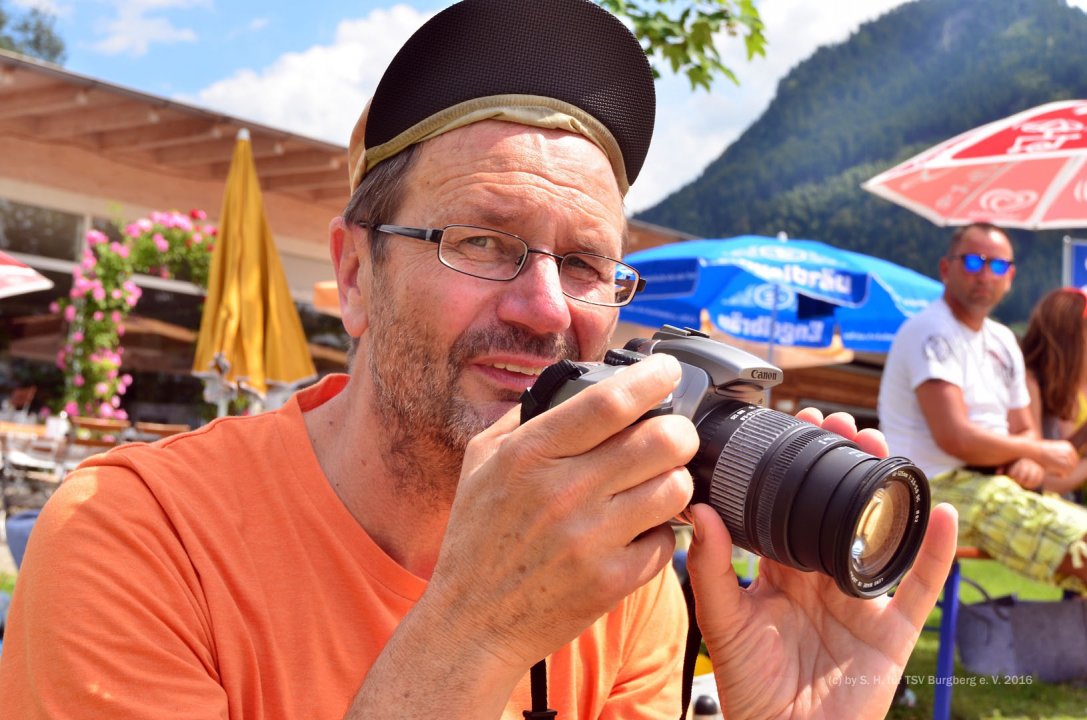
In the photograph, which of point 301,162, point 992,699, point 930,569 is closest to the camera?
point 930,569

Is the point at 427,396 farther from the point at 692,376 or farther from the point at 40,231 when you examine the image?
the point at 40,231

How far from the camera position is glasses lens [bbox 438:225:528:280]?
153 centimetres

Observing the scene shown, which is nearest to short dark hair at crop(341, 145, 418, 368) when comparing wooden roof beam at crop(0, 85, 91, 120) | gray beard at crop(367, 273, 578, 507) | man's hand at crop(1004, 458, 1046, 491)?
gray beard at crop(367, 273, 578, 507)

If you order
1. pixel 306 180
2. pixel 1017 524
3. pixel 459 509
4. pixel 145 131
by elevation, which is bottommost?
pixel 1017 524

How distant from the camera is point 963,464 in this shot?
386 cm

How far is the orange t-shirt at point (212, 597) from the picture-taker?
1136mm

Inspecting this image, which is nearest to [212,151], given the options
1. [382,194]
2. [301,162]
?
[301,162]

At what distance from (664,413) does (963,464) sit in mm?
3201

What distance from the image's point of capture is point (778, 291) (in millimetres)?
6930

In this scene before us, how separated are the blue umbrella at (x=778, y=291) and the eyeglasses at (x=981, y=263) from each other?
5.02 ft

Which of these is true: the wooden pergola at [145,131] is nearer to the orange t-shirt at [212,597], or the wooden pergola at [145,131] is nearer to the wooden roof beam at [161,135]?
the wooden roof beam at [161,135]

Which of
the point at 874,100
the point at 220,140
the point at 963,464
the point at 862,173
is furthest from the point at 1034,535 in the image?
the point at 874,100

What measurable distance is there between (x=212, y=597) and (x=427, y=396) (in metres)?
0.44

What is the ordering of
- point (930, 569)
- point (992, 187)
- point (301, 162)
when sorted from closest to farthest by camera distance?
1. point (930, 569)
2. point (992, 187)
3. point (301, 162)
